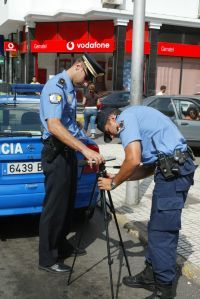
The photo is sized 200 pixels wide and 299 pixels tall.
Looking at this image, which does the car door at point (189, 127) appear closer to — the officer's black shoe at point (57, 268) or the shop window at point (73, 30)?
the officer's black shoe at point (57, 268)

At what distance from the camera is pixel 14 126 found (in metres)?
5.36

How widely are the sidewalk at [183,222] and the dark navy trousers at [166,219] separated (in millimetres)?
736

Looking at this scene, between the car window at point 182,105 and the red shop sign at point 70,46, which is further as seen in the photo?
the red shop sign at point 70,46

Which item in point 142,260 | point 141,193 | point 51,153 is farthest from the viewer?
point 141,193

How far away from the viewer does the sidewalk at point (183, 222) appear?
14.7 ft

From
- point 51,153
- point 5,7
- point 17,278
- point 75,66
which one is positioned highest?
point 5,7

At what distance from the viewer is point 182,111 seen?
11000 mm

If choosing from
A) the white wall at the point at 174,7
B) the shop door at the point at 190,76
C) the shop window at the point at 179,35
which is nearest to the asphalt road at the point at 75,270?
the white wall at the point at 174,7

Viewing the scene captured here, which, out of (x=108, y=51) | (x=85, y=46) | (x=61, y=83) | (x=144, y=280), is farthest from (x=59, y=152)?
(x=85, y=46)

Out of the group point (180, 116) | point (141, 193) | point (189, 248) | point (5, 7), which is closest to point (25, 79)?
point (5, 7)

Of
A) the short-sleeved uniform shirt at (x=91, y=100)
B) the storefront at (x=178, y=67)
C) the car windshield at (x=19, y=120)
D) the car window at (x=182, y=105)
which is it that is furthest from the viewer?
the storefront at (x=178, y=67)

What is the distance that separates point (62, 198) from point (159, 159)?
1.14 m

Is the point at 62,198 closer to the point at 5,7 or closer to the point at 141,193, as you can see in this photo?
the point at 141,193

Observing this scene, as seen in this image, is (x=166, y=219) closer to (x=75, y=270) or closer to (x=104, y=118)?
(x=104, y=118)
